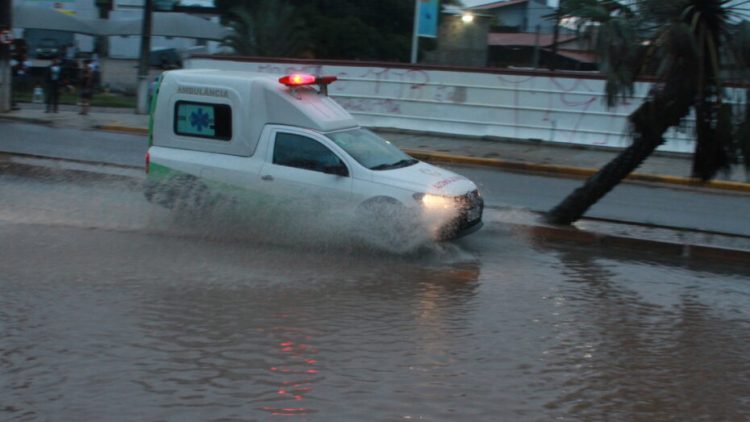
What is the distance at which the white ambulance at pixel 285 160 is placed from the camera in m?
9.74

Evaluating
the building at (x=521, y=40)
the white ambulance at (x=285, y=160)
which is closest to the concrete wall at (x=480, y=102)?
the building at (x=521, y=40)

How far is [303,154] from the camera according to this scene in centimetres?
1028

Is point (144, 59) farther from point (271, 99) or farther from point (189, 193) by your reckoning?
point (271, 99)

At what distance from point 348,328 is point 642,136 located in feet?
18.5

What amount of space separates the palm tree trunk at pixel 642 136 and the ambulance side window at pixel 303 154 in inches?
136

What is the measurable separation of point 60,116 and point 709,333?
22.3 meters

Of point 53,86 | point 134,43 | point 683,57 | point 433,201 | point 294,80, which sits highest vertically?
point 134,43

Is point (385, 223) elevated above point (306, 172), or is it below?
below

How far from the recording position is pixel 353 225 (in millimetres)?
9891

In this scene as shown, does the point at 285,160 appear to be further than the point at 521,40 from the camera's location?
No

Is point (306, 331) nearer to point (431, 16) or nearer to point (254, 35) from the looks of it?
point (431, 16)

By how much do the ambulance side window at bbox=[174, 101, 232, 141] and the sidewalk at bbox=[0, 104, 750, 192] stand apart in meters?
10.2

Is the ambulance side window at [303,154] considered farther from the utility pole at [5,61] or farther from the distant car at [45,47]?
the distant car at [45,47]

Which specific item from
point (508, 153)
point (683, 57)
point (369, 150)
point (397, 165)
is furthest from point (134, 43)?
point (683, 57)
